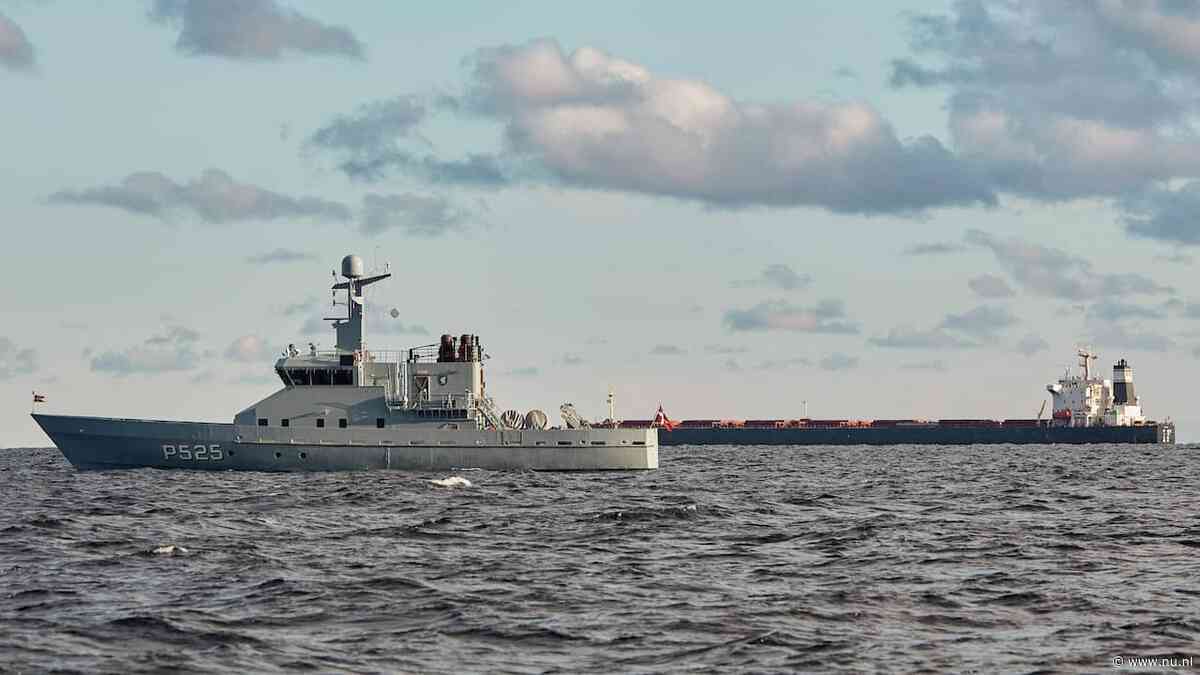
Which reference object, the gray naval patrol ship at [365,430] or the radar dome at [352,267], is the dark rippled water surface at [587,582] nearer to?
the gray naval patrol ship at [365,430]

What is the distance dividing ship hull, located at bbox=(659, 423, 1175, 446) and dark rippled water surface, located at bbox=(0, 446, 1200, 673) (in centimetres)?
9824

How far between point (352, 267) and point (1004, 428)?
99739 millimetres

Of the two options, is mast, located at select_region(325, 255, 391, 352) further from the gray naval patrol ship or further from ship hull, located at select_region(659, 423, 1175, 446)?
ship hull, located at select_region(659, 423, 1175, 446)

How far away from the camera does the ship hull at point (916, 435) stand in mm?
147375

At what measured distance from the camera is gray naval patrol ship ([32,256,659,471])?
2466 inches

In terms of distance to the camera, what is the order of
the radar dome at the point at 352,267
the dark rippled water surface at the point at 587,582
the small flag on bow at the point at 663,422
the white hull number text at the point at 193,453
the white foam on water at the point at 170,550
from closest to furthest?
1. the dark rippled water surface at the point at 587,582
2. the white foam on water at the point at 170,550
3. the white hull number text at the point at 193,453
4. the radar dome at the point at 352,267
5. the small flag on bow at the point at 663,422

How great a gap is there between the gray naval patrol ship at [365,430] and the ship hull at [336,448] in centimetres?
5

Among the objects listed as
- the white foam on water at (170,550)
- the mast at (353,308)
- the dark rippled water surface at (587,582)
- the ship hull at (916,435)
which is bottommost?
the dark rippled water surface at (587,582)

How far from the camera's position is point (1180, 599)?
969 inches

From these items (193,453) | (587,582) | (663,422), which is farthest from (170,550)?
(663,422)

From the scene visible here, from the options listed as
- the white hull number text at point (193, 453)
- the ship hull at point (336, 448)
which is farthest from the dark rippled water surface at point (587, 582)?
the white hull number text at point (193, 453)

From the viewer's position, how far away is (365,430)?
6275 cm

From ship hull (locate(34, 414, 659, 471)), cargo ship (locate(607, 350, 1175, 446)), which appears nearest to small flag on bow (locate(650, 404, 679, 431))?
cargo ship (locate(607, 350, 1175, 446))

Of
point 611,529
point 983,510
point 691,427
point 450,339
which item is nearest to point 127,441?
point 450,339
